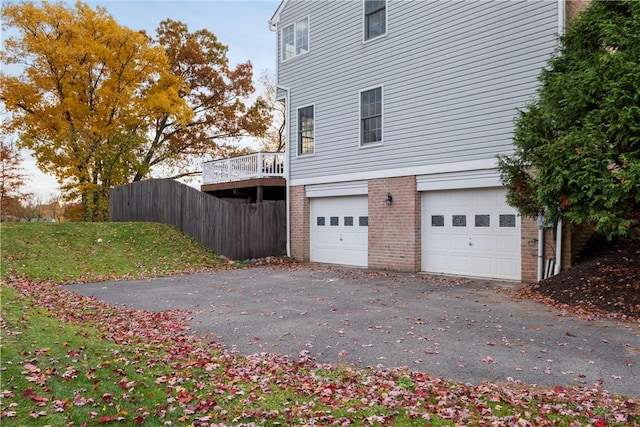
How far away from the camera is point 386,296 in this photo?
863 cm

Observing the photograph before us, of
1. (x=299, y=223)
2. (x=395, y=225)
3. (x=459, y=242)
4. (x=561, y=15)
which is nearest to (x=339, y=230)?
(x=299, y=223)

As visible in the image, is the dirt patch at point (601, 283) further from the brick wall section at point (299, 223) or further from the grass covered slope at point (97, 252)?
the grass covered slope at point (97, 252)

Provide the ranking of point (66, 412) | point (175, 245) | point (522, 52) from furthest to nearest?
1. point (175, 245)
2. point (522, 52)
3. point (66, 412)

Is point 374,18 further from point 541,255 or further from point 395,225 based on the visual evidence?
point 541,255

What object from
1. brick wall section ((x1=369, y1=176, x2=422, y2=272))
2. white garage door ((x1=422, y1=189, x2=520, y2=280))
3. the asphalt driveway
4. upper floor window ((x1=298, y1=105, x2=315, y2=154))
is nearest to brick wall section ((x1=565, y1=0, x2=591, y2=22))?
white garage door ((x1=422, y1=189, x2=520, y2=280))

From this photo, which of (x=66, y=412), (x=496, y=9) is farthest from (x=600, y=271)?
(x=66, y=412)

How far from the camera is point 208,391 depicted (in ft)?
12.8

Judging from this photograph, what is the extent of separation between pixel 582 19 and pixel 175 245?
501 inches

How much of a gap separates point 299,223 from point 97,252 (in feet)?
20.3

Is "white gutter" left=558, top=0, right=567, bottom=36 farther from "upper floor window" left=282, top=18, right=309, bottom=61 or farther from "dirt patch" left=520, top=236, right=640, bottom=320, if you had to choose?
"upper floor window" left=282, top=18, right=309, bottom=61

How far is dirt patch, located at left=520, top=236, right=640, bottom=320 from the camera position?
22.5 ft

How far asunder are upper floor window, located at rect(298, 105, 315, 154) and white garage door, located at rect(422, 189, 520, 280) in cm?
467

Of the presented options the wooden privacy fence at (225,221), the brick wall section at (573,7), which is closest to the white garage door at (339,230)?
the wooden privacy fence at (225,221)

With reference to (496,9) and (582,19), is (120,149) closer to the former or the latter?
(496,9)
